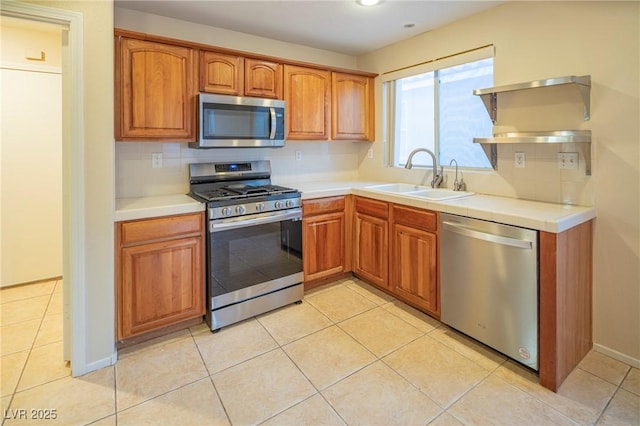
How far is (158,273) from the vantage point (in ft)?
7.56

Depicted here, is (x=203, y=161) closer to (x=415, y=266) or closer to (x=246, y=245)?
(x=246, y=245)

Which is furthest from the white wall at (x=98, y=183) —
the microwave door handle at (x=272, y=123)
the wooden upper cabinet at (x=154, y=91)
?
the microwave door handle at (x=272, y=123)

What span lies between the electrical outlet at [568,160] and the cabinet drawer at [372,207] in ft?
3.96

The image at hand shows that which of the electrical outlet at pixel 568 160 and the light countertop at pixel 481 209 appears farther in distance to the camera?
the electrical outlet at pixel 568 160

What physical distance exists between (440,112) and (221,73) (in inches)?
74.8

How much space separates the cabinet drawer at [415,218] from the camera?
248 cm

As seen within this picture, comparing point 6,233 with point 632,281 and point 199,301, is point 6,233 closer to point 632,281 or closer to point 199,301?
point 199,301

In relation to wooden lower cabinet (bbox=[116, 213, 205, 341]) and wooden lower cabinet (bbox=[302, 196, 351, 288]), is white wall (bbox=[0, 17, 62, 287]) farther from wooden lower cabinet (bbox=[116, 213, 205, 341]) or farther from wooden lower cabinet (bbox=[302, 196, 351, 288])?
wooden lower cabinet (bbox=[302, 196, 351, 288])

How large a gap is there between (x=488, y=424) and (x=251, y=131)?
246 cm

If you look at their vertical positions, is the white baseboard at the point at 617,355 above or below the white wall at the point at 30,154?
below

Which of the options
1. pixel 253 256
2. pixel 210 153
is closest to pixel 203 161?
pixel 210 153

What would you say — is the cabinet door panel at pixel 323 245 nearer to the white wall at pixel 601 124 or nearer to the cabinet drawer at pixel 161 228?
the cabinet drawer at pixel 161 228

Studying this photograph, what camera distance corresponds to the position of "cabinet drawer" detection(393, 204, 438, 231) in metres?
2.48

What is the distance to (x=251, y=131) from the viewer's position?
9.41 feet
